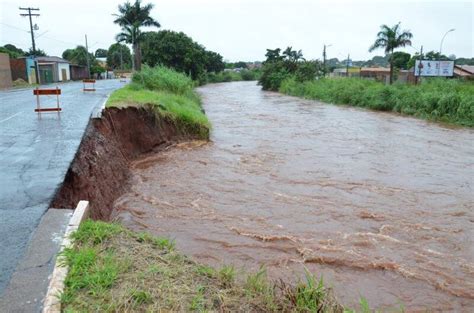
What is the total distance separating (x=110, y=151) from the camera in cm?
1080

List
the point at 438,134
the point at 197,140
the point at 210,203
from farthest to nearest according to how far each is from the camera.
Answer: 1. the point at 438,134
2. the point at 197,140
3. the point at 210,203

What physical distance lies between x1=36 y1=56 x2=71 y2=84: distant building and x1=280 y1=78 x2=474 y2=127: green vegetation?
32.1 m

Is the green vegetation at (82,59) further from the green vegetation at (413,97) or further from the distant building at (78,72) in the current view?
the green vegetation at (413,97)

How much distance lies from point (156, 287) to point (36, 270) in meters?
1.11

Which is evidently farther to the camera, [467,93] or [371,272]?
[467,93]

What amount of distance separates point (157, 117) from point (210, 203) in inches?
250

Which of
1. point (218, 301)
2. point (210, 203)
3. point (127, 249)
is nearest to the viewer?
point (218, 301)

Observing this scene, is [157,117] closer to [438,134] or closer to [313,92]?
[438,134]

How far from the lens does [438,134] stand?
2002 cm

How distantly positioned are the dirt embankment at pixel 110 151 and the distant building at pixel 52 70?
40.4 meters

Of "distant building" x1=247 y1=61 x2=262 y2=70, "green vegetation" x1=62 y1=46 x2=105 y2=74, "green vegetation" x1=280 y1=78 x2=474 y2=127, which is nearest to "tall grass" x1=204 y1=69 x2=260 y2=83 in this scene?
"green vegetation" x1=62 y1=46 x2=105 y2=74

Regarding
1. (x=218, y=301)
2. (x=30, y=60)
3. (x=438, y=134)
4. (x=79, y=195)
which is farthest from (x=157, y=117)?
(x=30, y=60)

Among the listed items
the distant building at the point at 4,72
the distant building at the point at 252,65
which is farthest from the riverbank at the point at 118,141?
the distant building at the point at 252,65

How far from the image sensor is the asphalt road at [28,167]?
178 inches
